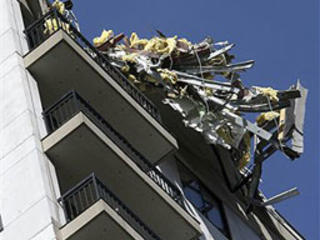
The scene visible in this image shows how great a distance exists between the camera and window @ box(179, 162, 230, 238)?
A: 3966 cm

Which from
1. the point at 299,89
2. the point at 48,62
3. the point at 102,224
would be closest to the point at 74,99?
the point at 48,62

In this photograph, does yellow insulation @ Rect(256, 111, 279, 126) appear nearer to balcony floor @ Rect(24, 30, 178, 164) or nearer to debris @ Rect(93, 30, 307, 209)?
debris @ Rect(93, 30, 307, 209)

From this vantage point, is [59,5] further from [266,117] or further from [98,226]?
[98,226]

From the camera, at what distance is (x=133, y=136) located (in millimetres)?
37438

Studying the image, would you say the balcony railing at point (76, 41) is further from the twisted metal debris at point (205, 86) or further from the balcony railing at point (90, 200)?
the balcony railing at point (90, 200)

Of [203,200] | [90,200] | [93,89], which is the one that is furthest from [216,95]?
[90,200]

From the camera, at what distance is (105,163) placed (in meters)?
33.6

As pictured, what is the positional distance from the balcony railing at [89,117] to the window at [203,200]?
3322 millimetres

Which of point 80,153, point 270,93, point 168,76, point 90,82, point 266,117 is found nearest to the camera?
point 80,153

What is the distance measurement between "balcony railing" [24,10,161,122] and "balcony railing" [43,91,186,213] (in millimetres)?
1886

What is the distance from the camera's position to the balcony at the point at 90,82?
35.4 meters

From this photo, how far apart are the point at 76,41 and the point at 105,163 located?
401 centimetres

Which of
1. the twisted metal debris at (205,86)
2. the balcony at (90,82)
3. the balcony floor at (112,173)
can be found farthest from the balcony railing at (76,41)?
the balcony floor at (112,173)

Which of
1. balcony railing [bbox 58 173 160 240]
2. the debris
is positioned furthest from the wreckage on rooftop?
balcony railing [bbox 58 173 160 240]
